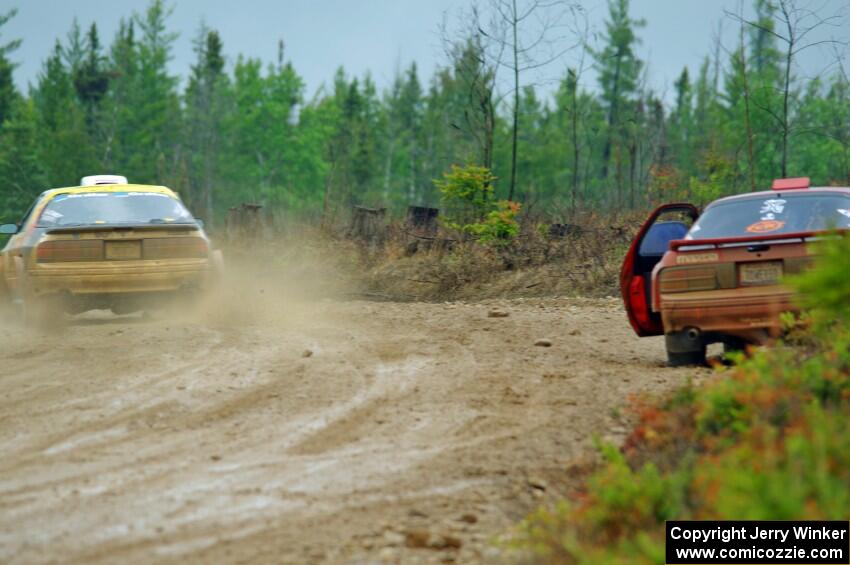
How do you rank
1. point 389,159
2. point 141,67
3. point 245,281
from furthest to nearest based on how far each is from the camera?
point 389,159 < point 141,67 < point 245,281

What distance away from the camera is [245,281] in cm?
2166

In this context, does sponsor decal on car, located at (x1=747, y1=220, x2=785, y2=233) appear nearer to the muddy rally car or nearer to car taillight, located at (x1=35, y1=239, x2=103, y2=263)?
the muddy rally car

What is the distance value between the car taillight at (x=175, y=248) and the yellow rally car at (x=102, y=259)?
12 millimetres

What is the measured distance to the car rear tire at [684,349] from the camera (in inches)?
385

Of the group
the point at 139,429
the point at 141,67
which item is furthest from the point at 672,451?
the point at 141,67

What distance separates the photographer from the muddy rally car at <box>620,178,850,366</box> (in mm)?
9289

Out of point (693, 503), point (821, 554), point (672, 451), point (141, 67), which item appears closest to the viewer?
point (821, 554)

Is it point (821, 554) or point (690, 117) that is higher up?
point (690, 117)

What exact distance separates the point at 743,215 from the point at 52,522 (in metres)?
6.76

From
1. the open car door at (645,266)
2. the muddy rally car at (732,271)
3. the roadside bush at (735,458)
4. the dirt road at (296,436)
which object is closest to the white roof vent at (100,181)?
the dirt road at (296,436)

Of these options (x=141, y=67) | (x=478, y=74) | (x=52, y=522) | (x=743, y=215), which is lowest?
(x=52, y=522)

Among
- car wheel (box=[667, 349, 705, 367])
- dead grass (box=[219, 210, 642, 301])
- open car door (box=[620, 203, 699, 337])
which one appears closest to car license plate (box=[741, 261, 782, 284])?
car wheel (box=[667, 349, 705, 367])

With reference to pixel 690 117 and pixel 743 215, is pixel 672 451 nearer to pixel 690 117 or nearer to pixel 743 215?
pixel 743 215

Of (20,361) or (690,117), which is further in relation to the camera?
(690,117)
